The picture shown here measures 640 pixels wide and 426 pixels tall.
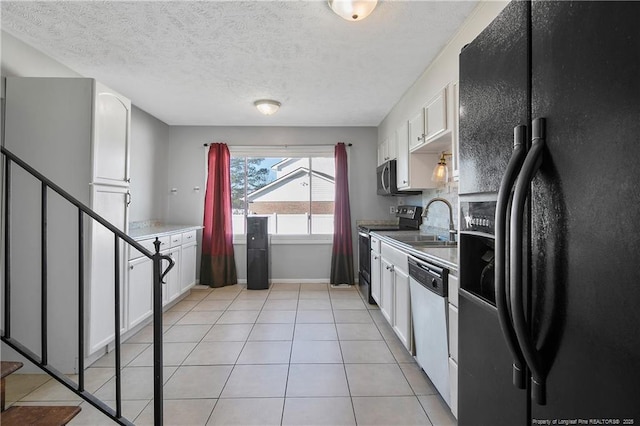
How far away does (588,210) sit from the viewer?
671mm

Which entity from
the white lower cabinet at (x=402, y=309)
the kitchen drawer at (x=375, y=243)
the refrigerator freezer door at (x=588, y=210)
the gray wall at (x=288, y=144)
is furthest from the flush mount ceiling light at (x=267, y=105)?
the refrigerator freezer door at (x=588, y=210)

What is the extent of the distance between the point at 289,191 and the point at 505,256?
450 centimetres

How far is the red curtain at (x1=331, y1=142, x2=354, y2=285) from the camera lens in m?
4.95

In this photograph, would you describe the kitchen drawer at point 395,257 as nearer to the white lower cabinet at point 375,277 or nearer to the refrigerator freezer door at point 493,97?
the white lower cabinet at point 375,277

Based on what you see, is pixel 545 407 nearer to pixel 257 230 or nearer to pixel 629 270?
pixel 629 270

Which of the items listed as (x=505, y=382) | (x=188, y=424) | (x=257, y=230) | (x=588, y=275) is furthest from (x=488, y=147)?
(x=257, y=230)

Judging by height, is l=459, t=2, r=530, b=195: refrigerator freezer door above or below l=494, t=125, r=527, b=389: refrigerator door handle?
above

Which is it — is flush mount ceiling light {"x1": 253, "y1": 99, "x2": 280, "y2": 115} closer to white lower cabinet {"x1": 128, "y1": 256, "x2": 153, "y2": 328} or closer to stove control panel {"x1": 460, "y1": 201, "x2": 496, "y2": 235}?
white lower cabinet {"x1": 128, "y1": 256, "x2": 153, "y2": 328}

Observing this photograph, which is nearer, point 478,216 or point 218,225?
point 478,216

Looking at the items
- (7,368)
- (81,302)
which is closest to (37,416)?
(7,368)

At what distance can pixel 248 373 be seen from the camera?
2.32 meters

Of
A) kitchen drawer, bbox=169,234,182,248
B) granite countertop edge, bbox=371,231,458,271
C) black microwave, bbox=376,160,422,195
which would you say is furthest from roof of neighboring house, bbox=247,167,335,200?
granite countertop edge, bbox=371,231,458,271

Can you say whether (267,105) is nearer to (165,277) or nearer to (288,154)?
(288,154)

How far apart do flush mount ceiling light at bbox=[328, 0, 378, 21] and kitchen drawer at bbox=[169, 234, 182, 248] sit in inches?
118
